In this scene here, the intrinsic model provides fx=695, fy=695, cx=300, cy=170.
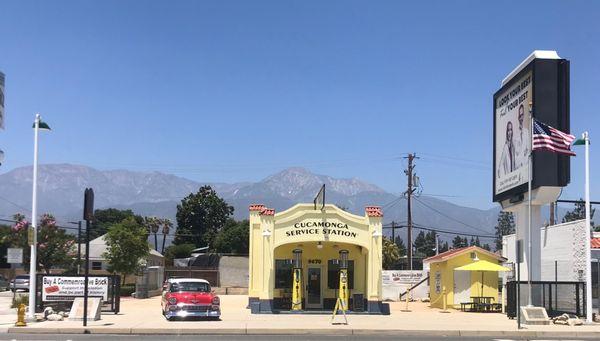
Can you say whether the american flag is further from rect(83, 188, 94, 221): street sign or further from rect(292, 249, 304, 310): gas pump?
rect(83, 188, 94, 221): street sign

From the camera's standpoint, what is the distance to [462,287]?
3744cm

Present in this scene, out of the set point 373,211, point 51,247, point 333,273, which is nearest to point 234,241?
point 51,247

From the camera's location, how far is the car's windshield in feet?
88.1

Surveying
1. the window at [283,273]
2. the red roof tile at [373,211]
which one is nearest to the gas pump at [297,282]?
the window at [283,273]

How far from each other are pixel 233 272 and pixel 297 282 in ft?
122

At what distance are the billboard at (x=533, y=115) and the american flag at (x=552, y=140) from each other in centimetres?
88

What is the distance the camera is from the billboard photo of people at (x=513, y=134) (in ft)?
92.6

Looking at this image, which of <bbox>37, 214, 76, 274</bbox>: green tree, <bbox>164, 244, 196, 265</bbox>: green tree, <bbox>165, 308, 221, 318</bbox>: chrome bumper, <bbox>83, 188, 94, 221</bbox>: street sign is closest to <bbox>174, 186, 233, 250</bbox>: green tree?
<bbox>164, 244, 196, 265</bbox>: green tree

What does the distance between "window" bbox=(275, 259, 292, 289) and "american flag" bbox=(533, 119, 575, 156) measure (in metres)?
13.1

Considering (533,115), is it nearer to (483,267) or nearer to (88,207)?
(483,267)

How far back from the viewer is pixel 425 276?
49.0m

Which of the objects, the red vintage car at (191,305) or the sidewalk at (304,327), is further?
the red vintage car at (191,305)

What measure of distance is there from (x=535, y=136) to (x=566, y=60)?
3553 mm

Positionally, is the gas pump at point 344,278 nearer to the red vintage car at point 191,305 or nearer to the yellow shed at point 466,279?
the red vintage car at point 191,305
